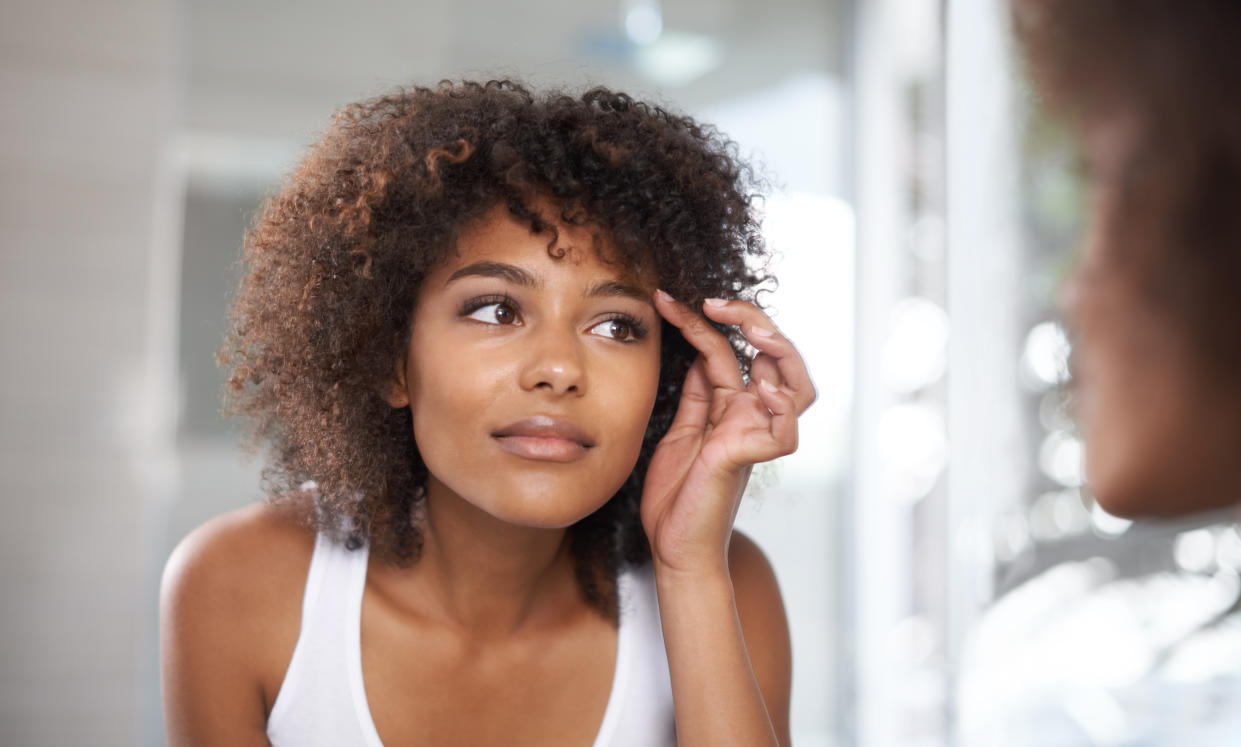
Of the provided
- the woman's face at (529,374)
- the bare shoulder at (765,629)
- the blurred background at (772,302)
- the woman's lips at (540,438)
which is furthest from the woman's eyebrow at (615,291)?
the blurred background at (772,302)

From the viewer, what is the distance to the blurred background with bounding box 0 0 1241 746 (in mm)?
2383

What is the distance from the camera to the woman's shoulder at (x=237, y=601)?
118 cm

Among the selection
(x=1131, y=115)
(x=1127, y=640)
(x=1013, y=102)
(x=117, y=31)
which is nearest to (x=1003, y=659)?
(x=1127, y=640)

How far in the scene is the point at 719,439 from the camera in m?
1.14

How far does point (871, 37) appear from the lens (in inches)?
124

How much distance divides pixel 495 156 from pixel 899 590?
2.41 metres

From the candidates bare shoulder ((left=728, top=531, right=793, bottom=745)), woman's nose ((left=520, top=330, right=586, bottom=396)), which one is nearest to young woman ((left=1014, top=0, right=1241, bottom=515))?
woman's nose ((left=520, top=330, right=586, bottom=396))

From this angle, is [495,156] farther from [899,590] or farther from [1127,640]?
[899,590]

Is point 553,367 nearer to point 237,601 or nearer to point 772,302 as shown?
point 237,601

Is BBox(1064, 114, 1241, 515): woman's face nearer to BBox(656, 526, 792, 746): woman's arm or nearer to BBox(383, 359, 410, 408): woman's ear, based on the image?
BBox(656, 526, 792, 746): woman's arm

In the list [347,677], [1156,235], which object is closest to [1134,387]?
[1156,235]

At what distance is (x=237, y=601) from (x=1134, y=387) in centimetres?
102

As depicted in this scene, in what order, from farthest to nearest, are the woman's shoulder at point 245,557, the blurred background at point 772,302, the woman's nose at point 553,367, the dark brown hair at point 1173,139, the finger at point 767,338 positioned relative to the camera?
the blurred background at point 772,302 < the woman's shoulder at point 245,557 < the finger at point 767,338 < the woman's nose at point 553,367 < the dark brown hair at point 1173,139

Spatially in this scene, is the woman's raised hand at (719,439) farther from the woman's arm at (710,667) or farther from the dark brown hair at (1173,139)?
the dark brown hair at (1173,139)
